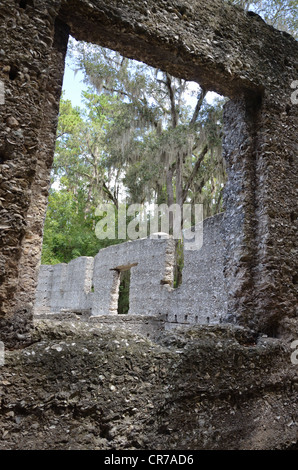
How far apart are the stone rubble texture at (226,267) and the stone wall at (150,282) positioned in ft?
3.11

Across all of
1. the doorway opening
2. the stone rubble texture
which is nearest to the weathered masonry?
the stone rubble texture

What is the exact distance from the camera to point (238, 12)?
3719 mm

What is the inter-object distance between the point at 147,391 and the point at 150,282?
8288 millimetres

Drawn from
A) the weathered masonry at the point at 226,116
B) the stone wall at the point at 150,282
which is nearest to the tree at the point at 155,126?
the stone wall at the point at 150,282

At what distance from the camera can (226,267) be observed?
12.5 feet

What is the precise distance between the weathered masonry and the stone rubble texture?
0.03 ft

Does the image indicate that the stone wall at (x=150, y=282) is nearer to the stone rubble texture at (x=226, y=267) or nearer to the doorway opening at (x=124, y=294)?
the stone rubble texture at (x=226, y=267)

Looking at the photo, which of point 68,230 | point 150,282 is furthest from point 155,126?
point 68,230

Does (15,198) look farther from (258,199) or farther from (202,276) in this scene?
(202,276)

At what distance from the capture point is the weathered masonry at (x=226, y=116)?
7.91 feet

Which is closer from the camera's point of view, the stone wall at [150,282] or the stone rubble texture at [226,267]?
the stone rubble texture at [226,267]

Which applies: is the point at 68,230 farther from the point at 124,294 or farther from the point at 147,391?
the point at 147,391

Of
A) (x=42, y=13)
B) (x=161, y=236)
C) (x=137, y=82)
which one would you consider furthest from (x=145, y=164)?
(x=42, y=13)

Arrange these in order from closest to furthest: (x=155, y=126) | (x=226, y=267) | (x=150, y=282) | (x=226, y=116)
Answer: (x=226, y=267) → (x=226, y=116) → (x=150, y=282) → (x=155, y=126)
